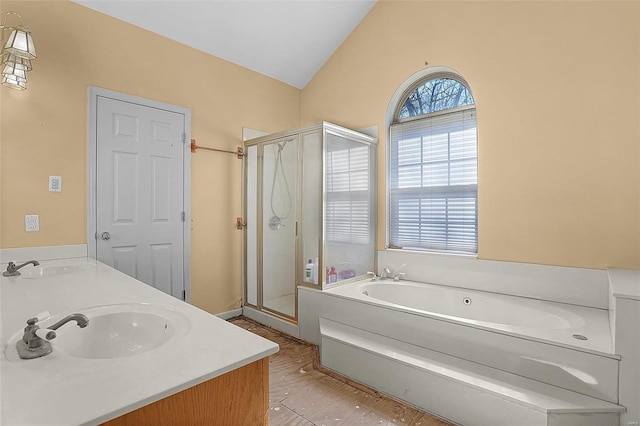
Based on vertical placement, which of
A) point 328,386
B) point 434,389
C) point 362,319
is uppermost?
point 362,319

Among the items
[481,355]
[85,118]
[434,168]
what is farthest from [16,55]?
[481,355]

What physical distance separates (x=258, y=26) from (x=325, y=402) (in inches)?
126

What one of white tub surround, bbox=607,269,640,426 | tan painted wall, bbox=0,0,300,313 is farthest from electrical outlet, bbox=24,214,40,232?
white tub surround, bbox=607,269,640,426

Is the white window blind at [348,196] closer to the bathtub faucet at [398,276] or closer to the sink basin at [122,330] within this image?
the bathtub faucet at [398,276]

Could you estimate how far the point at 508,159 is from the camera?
2463 mm

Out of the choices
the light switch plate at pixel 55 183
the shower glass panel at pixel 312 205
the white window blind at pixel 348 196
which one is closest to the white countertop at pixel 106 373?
the light switch plate at pixel 55 183

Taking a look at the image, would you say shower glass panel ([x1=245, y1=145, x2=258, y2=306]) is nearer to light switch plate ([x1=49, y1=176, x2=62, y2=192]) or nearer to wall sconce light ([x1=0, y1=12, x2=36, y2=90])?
light switch plate ([x1=49, y1=176, x2=62, y2=192])

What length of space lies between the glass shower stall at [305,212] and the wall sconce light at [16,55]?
1805 mm

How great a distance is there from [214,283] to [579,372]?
9.53ft

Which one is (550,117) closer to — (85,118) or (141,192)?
(141,192)

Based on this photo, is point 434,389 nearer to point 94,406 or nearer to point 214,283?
point 94,406

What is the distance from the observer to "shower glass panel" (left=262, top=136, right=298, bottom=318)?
310 cm

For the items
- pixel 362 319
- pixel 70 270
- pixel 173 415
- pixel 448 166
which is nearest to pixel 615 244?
pixel 448 166

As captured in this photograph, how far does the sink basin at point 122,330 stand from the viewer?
3.48 feet
